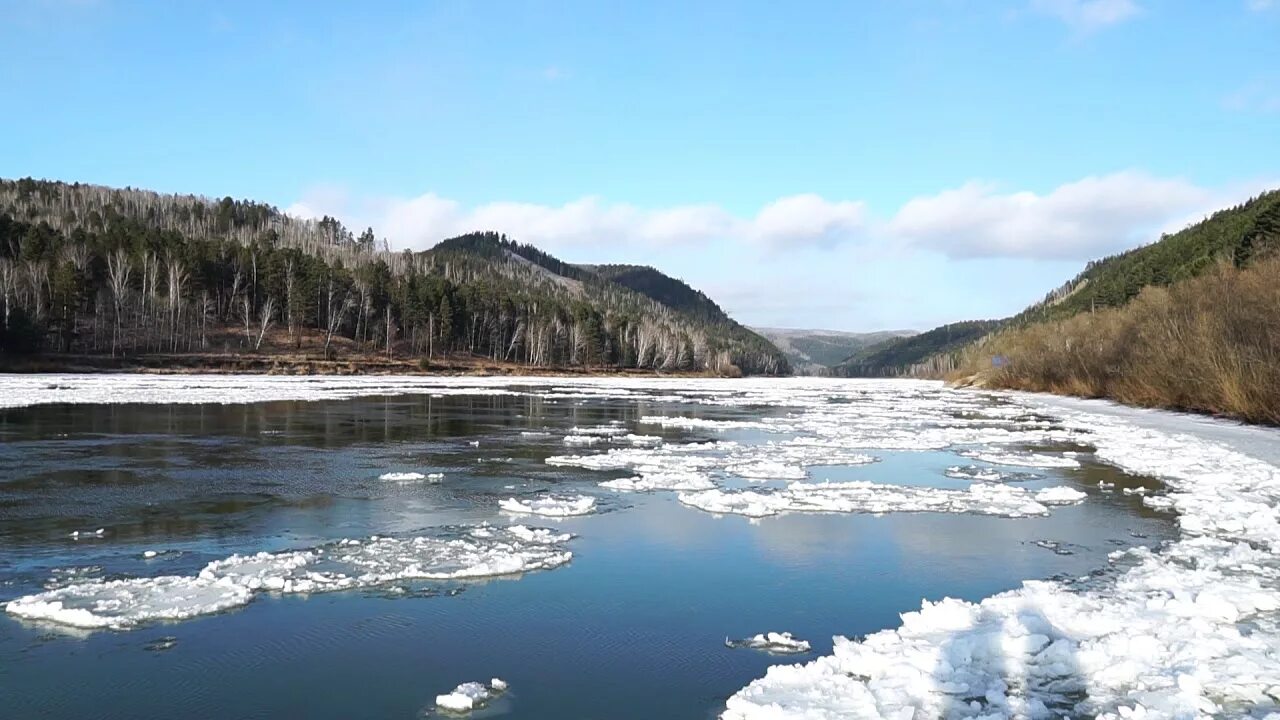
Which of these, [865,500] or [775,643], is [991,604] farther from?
[865,500]

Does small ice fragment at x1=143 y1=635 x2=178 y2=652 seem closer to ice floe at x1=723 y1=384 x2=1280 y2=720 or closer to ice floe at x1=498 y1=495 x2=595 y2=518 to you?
ice floe at x1=723 y1=384 x2=1280 y2=720

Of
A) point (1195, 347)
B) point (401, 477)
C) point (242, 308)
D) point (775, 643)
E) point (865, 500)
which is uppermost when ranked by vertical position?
point (242, 308)

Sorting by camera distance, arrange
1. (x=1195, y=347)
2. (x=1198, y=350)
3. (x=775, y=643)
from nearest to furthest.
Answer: (x=775, y=643) < (x=1198, y=350) < (x=1195, y=347)

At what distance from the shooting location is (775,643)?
20.7 feet

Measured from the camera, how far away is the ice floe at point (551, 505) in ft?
37.4

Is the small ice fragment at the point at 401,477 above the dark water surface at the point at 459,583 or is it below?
above

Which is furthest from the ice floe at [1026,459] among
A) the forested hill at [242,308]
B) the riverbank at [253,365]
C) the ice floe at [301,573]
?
the forested hill at [242,308]

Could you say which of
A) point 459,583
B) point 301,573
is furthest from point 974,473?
point 301,573

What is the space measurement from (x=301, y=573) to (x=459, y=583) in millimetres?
1596

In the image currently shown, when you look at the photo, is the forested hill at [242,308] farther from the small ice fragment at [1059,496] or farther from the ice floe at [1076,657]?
the ice floe at [1076,657]

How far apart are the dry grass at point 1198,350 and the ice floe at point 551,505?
24121mm

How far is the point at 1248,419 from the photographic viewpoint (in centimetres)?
2786

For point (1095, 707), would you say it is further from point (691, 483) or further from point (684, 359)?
point (684, 359)

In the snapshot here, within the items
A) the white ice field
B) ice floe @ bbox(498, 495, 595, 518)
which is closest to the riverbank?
ice floe @ bbox(498, 495, 595, 518)
